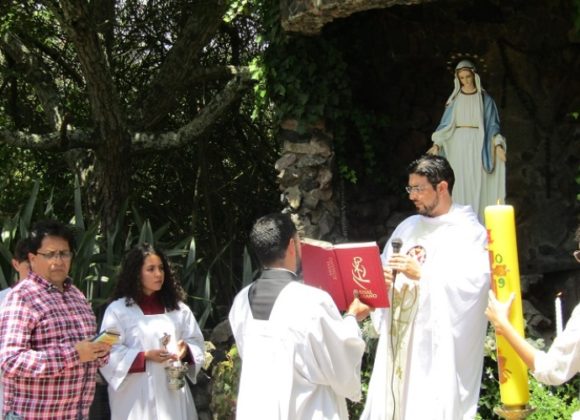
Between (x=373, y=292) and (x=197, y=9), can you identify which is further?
(x=197, y=9)

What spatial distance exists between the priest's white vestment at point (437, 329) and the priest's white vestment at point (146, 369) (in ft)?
3.52

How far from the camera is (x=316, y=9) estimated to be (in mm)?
7109

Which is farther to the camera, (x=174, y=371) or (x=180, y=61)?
(x=180, y=61)

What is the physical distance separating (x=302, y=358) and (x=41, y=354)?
1.28 meters

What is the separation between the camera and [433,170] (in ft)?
17.6

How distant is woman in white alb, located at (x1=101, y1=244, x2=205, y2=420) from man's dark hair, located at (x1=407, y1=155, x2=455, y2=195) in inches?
61.3

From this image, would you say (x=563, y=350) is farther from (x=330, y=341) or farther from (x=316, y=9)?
(x=316, y=9)

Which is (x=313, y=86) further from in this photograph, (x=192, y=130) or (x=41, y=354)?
(x=41, y=354)

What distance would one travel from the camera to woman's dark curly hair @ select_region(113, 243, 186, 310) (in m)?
5.59

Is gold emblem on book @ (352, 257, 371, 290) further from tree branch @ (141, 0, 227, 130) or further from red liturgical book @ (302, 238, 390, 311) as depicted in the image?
tree branch @ (141, 0, 227, 130)

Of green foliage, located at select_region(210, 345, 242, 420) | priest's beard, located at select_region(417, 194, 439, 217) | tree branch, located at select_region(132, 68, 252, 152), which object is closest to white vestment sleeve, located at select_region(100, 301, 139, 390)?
green foliage, located at select_region(210, 345, 242, 420)

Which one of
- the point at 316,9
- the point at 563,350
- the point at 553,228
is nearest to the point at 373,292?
the point at 563,350

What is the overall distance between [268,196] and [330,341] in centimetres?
750

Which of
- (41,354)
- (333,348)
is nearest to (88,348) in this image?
(41,354)
